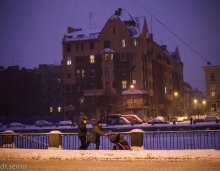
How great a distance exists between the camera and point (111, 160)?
50.5 feet

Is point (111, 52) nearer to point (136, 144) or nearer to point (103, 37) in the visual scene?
point (103, 37)

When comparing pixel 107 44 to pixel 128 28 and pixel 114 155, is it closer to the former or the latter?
pixel 128 28

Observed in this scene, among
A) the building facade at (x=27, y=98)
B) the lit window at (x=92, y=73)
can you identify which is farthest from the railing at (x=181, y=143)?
the building facade at (x=27, y=98)

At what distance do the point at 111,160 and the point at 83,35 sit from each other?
66.3 m

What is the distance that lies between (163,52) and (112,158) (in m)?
79.3

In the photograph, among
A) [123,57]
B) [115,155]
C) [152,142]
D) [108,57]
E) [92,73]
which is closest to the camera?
[115,155]

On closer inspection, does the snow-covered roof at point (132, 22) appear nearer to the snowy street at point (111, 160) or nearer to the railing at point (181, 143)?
the railing at point (181, 143)

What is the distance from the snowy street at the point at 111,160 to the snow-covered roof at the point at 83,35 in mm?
61216

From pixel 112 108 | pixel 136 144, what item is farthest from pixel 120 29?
pixel 136 144

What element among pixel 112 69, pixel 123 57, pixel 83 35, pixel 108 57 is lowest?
pixel 112 69

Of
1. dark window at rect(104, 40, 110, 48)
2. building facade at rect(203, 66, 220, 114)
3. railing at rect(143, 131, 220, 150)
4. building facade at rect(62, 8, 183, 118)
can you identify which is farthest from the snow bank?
building facade at rect(203, 66, 220, 114)

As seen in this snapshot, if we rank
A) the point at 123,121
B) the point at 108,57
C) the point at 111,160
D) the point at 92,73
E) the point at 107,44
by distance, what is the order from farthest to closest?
the point at 92,73 → the point at 107,44 → the point at 108,57 → the point at 123,121 → the point at 111,160

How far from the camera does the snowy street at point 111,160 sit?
13.3 metres

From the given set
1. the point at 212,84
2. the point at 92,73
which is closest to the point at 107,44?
the point at 92,73
